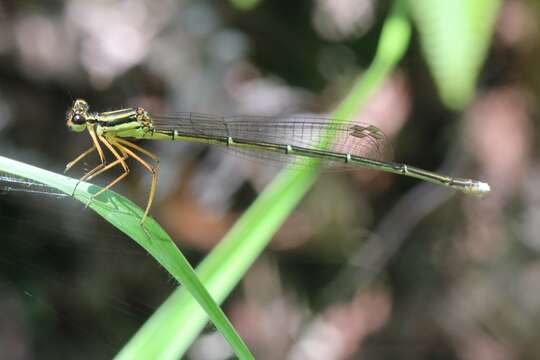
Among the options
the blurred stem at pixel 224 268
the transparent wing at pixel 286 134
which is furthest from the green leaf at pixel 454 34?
the blurred stem at pixel 224 268

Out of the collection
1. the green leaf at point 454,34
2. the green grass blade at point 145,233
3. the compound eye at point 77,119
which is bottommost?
the green grass blade at point 145,233

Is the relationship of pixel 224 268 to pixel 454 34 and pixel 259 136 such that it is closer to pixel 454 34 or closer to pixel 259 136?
pixel 259 136

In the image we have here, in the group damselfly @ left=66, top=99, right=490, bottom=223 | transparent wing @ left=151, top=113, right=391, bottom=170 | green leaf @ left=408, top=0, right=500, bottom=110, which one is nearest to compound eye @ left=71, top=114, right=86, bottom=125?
damselfly @ left=66, top=99, right=490, bottom=223

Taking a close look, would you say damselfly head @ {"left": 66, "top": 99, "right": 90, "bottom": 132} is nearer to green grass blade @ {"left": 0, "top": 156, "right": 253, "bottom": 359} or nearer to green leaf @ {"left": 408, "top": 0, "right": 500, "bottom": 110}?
green grass blade @ {"left": 0, "top": 156, "right": 253, "bottom": 359}

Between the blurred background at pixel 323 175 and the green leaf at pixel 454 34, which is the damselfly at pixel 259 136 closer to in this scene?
the green leaf at pixel 454 34

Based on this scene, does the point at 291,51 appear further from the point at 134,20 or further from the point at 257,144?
the point at 257,144

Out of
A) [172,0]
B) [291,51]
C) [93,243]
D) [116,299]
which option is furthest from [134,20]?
[116,299]

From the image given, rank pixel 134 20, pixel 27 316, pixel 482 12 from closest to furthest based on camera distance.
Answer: pixel 482 12, pixel 27 316, pixel 134 20

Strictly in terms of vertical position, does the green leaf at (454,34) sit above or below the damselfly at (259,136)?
above
